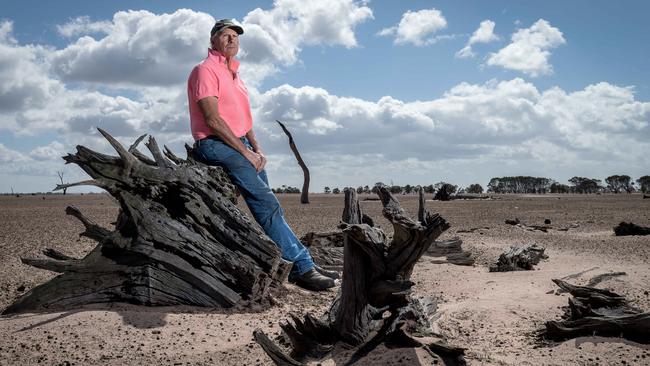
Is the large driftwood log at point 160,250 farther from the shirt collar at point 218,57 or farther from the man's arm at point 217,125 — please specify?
the shirt collar at point 218,57

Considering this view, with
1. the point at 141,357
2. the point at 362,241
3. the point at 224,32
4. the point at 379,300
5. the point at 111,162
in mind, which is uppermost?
the point at 224,32

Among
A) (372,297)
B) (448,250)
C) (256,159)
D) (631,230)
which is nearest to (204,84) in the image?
(256,159)

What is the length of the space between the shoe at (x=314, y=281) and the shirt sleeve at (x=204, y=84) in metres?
2.53

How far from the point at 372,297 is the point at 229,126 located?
298 centimetres

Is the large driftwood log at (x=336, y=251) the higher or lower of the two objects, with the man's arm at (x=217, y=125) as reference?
lower

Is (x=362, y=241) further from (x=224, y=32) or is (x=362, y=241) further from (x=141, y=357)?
(x=224, y=32)

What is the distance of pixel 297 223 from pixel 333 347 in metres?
15.1

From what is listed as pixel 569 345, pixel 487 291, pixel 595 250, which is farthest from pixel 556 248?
pixel 569 345

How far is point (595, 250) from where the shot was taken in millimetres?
11453

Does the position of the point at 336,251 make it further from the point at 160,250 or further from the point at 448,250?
the point at 160,250

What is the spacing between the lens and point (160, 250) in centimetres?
576

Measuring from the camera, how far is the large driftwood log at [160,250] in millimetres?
5680

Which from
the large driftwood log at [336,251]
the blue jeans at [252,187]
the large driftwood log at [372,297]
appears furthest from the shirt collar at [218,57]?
the large driftwood log at [336,251]

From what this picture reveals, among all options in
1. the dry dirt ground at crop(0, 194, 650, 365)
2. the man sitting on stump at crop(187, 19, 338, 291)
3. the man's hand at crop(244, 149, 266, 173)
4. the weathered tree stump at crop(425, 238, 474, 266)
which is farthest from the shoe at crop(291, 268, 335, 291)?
the weathered tree stump at crop(425, 238, 474, 266)
